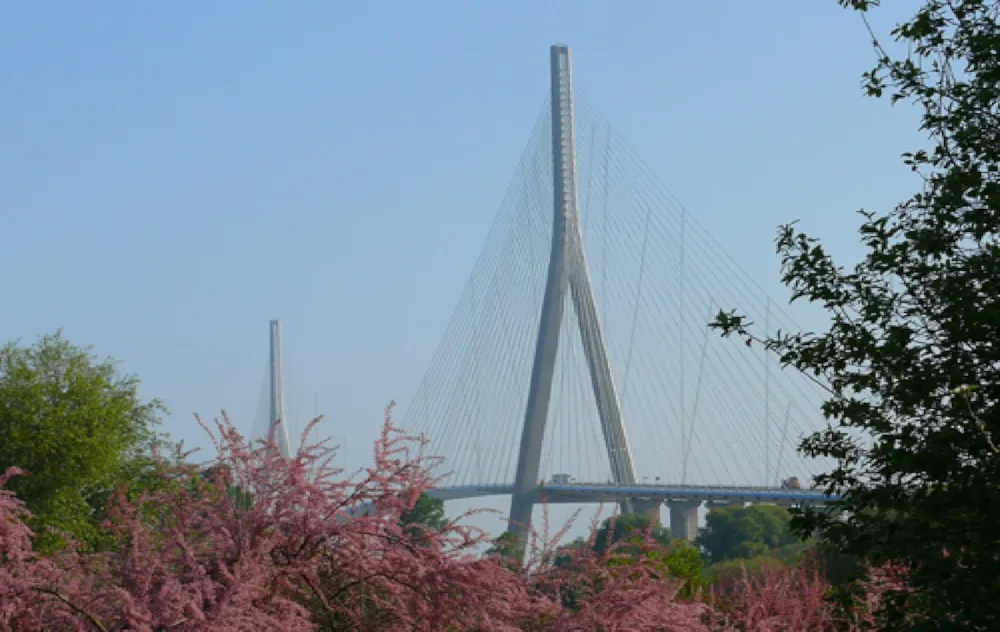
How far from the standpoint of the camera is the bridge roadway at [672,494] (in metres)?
48.0

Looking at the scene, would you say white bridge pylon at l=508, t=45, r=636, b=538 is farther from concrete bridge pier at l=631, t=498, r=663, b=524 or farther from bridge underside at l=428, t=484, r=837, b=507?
concrete bridge pier at l=631, t=498, r=663, b=524

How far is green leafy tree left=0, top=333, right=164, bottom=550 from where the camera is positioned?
23.2 m

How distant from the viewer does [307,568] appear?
559 cm

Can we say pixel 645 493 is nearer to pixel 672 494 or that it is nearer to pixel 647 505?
pixel 672 494

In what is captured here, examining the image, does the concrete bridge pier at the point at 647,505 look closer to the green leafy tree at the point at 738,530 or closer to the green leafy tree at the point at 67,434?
the green leafy tree at the point at 738,530

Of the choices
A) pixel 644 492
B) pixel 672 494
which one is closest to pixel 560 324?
pixel 644 492

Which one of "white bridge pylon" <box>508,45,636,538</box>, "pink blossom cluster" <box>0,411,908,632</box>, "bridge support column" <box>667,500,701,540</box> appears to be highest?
"white bridge pylon" <box>508,45,636,538</box>

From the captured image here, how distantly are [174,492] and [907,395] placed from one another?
4663mm

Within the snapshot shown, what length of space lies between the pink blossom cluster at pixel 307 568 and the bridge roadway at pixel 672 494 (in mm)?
40086

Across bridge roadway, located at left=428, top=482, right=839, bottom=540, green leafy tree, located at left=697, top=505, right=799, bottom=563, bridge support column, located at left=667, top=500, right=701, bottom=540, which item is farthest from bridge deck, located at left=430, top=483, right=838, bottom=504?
green leafy tree, located at left=697, top=505, right=799, bottom=563

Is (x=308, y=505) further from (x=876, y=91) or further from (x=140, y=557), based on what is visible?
(x=876, y=91)

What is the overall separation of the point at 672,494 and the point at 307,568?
1832 inches

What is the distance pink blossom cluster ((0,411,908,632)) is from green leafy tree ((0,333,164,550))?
16.6 meters

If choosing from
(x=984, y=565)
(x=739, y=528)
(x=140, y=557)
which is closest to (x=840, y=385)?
(x=984, y=565)
